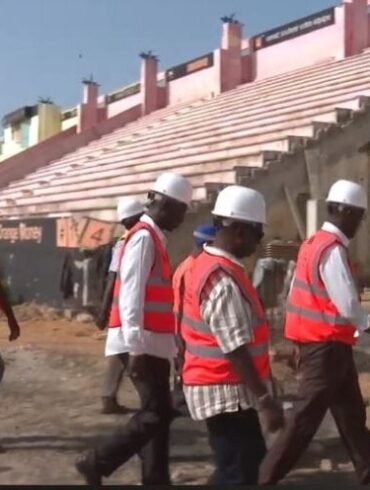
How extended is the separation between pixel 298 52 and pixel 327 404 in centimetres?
2319

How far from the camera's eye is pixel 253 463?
11.4 ft

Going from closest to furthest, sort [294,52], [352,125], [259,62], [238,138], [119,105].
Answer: [352,125] < [238,138] < [294,52] < [259,62] < [119,105]

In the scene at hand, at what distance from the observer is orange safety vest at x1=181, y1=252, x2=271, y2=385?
3.46 meters

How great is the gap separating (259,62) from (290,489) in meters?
27.4

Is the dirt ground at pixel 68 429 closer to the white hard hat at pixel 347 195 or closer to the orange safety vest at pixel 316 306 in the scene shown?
the orange safety vest at pixel 316 306

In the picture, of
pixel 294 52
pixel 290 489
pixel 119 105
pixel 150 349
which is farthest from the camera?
pixel 119 105

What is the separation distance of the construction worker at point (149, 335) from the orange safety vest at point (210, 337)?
0.76 metres

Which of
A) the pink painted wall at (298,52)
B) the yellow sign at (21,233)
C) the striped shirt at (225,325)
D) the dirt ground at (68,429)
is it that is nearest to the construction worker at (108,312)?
the dirt ground at (68,429)

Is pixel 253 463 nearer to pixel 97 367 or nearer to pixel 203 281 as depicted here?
pixel 203 281

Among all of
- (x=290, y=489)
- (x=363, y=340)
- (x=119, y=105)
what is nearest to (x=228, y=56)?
(x=119, y=105)

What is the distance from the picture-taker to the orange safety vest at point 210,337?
346cm

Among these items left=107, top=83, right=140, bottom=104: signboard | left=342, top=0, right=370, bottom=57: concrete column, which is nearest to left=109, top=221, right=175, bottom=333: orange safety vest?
left=342, top=0, right=370, bottom=57: concrete column

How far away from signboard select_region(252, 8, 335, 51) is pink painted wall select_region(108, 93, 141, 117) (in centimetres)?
674

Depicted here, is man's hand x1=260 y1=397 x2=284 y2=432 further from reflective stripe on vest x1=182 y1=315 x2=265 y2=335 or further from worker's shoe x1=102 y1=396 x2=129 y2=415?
worker's shoe x1=102 y1=396 x2=129 y2=415
